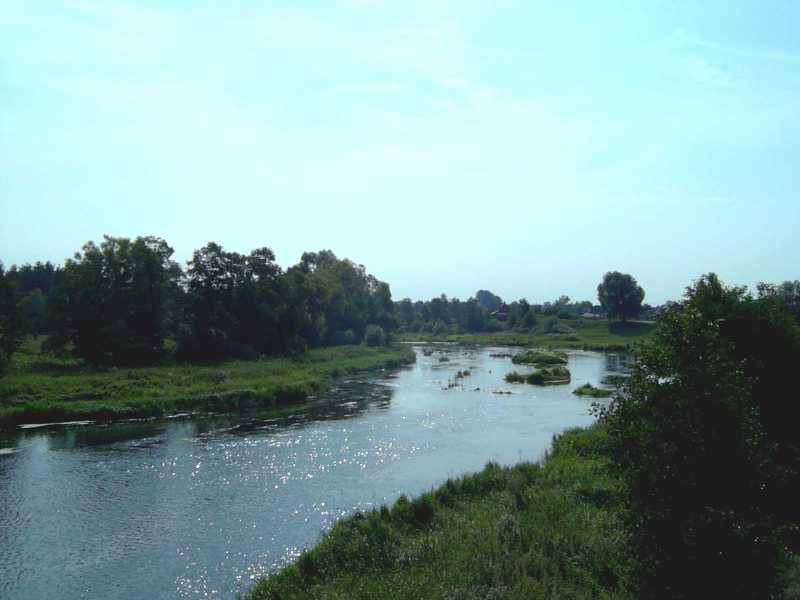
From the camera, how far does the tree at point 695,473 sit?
11.7 meters

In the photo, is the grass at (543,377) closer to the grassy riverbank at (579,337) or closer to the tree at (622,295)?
the grassy riverbank at (579,337)

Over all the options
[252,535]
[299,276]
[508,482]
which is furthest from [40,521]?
[299,276]

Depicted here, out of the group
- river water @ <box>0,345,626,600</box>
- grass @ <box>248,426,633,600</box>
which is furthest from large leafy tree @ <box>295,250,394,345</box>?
grass @ <box>248,426,633,600</box>

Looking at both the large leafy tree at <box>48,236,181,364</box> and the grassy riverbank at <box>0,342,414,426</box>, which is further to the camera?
the large leafy tree at <box>48,236,181,364</box>

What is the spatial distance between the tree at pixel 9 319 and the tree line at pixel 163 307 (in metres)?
0.08

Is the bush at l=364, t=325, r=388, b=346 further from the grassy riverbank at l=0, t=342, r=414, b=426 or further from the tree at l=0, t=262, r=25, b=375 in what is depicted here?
the tree at l=0, t=262, r=25, b=375

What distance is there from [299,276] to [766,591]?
3119 inches

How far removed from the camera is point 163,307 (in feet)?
208

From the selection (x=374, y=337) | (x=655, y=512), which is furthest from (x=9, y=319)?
(x=374, y=337)

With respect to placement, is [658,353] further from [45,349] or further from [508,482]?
[45,349]

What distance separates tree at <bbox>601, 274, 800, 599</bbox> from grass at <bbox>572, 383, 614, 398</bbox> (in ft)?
136

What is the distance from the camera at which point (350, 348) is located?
91188 mm

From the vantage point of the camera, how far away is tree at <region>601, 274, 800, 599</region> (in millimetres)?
11703

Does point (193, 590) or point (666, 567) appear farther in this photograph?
point (193, 590)
